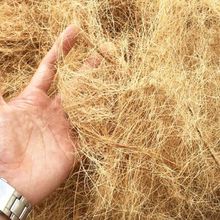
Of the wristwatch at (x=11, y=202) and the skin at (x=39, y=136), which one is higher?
the skin at (x=39, y=136)

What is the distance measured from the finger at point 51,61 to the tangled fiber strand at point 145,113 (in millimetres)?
26

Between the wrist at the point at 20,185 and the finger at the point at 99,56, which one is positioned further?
the finger at the point at 99,56

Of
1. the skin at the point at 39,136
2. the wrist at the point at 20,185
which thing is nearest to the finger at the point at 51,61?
the skin at the point at 39,136

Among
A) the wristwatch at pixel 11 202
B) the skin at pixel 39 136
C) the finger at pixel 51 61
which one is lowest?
the wristwatch at pixel 11 202

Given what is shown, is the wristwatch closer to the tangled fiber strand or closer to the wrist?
the wrist

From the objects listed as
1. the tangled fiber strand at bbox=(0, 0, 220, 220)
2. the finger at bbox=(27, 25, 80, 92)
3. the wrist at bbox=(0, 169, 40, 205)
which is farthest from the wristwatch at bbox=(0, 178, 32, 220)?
the finger at bbox=(27, 25, 80, 92)

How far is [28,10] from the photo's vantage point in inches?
55.1

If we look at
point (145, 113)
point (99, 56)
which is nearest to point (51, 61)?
point (99, 56)

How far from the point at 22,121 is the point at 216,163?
476 millimetres

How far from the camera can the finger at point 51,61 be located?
49.9 inches

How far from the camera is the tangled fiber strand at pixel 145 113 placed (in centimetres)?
124

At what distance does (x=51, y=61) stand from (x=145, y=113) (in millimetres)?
265

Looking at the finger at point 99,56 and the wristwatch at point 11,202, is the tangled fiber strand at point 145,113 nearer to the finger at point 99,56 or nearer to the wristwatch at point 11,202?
the finger at point 99,56

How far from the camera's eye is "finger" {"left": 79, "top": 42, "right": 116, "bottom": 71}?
1295 mm
